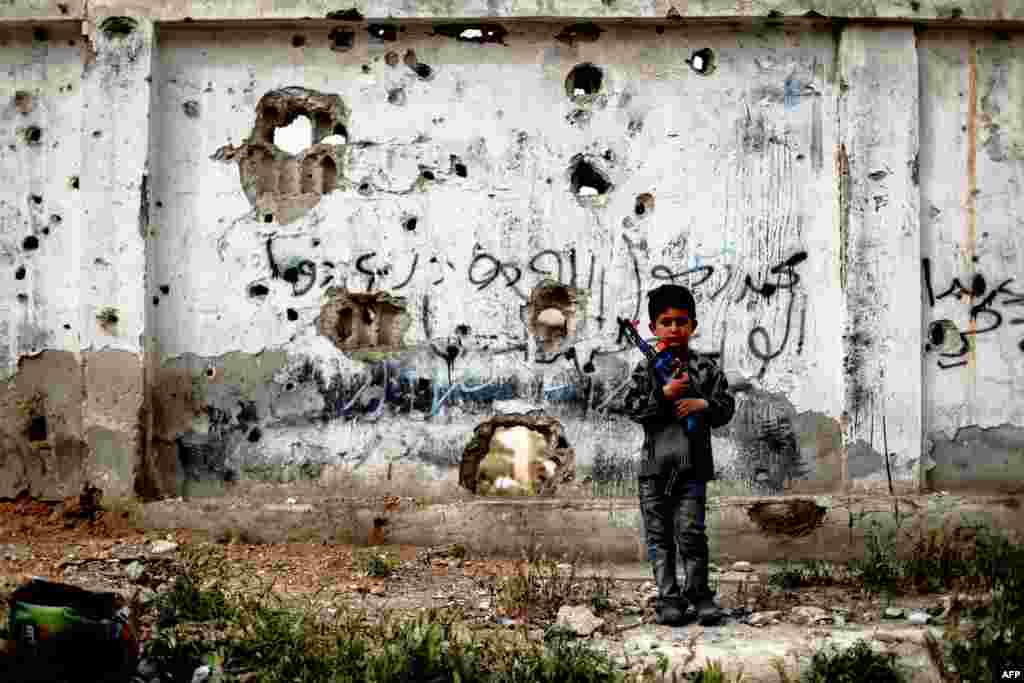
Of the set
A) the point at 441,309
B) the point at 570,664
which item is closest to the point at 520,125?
the point at 441,309

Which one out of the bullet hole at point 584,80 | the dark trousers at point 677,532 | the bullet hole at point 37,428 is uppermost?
the bullet hole at point 584,80

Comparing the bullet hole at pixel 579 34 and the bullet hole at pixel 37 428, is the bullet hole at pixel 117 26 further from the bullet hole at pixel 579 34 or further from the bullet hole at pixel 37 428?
the bullet hole at pixel 579 34

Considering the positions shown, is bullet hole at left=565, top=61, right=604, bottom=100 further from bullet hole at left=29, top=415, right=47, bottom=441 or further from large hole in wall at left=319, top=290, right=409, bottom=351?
bullet hole at left=29, top=415, right=47, bottom=441

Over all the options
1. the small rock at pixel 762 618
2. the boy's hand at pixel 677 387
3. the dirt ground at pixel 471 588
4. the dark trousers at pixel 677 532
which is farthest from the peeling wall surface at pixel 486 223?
the boy's hand at pixel 677 387

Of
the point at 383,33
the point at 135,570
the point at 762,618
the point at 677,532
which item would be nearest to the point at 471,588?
the point at 677,532

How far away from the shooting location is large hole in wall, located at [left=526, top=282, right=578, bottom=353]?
23.4 ft

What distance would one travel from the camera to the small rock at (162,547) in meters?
6.50

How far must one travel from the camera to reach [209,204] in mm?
7184

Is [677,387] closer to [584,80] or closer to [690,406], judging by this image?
[690,406]

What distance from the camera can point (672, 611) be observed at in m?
5.15

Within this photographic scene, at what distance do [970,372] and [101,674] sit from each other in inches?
198

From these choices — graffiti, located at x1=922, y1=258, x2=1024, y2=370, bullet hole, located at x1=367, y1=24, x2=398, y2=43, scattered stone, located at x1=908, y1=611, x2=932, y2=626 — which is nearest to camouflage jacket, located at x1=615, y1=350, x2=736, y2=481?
scattered stone, located at x1=908, y1=611, x2=932, y2=626

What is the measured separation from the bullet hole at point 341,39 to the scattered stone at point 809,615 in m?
4.03

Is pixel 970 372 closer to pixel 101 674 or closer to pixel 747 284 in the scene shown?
pixel 747 284
